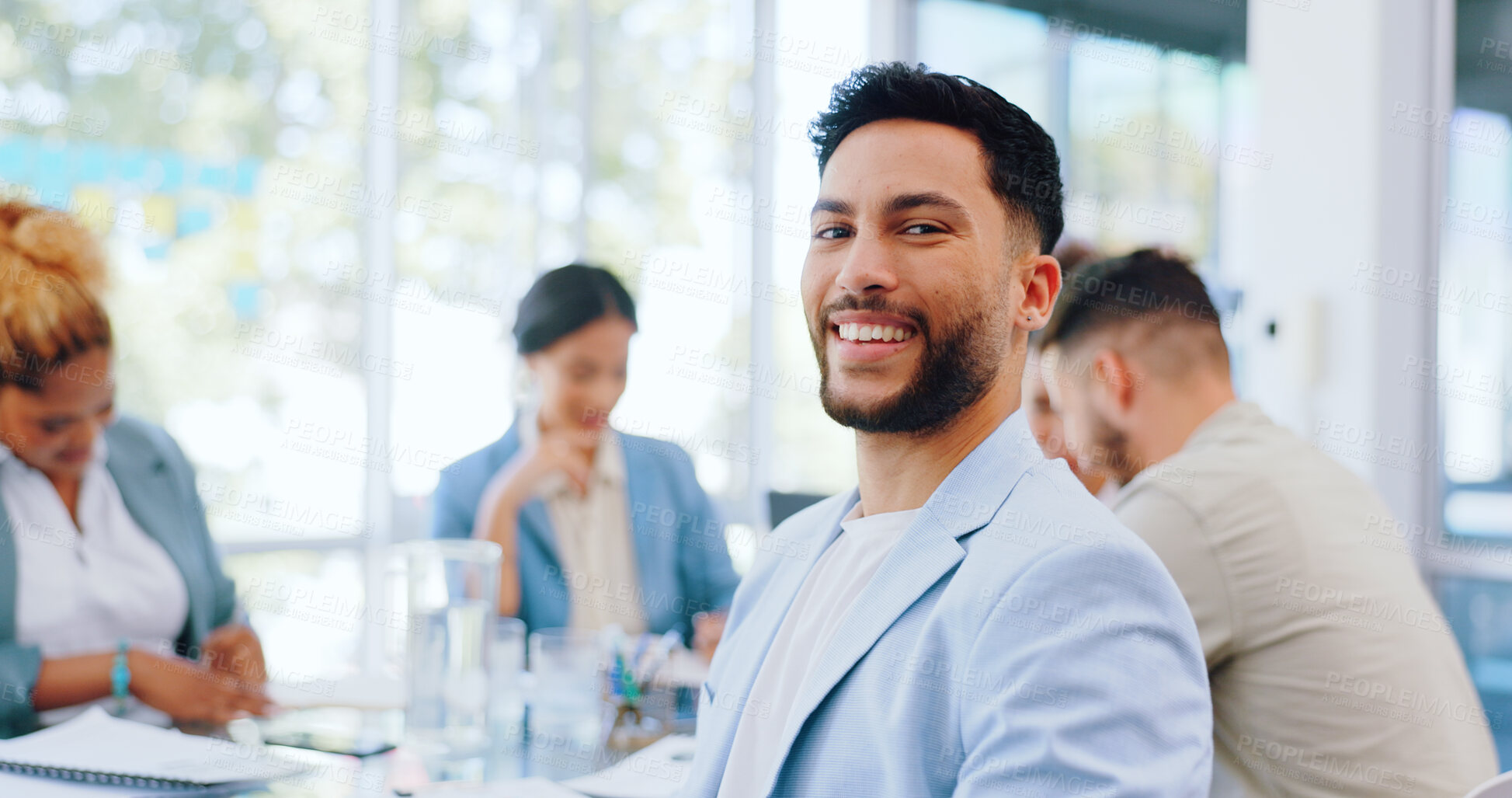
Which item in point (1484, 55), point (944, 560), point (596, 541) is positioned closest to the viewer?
point (944, 560)

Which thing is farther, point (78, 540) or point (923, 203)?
point (78, 540)

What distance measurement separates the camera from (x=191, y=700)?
1819 mm

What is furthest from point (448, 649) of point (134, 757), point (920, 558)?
point (920, 558)

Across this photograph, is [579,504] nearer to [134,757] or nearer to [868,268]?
[134,757]

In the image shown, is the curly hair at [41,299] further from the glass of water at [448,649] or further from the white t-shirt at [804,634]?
the white t-shirt at [804,634]

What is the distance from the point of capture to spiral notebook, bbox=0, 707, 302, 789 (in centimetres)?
140

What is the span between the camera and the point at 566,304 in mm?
2701

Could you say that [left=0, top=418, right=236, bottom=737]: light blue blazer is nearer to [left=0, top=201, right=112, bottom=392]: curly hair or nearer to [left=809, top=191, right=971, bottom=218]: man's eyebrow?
[left=0, top=201, right=112, bottom=392]: curly hair

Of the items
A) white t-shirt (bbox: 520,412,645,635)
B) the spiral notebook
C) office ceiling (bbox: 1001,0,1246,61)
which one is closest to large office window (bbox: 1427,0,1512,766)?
office ceiling (bbox: 1001,0,1246,61)

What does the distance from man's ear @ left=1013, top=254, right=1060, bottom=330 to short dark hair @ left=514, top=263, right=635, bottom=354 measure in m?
1.62

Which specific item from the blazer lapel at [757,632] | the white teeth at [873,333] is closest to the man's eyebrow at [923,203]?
the white teeth at [873,333]

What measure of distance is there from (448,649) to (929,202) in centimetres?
102

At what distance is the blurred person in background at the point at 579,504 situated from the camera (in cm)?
269

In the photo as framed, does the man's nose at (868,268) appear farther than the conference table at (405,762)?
No
